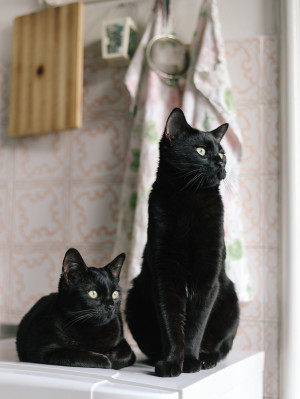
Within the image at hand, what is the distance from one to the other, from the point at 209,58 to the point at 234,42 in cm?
14

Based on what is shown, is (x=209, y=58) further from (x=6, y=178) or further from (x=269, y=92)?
(x=6, y=178)

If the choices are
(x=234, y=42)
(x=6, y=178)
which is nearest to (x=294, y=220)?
(x=234, y=42)

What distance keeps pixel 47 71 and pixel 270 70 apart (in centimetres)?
63

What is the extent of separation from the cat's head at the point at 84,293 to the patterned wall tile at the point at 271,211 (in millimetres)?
561

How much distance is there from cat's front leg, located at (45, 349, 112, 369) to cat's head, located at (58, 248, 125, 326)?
0.05m

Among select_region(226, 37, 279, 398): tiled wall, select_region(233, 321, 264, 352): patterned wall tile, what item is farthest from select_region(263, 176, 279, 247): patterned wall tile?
select_region(233, 321, 264, 352): patterned wall tile

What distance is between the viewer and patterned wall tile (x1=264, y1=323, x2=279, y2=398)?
1.24 meters

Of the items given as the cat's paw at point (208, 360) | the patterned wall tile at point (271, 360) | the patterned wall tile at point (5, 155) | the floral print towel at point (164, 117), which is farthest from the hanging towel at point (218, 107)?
the patterned wall tile at point (5, 155)

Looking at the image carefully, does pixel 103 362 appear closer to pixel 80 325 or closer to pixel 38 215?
pixel 80 325

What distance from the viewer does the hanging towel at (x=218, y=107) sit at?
48.3 inches

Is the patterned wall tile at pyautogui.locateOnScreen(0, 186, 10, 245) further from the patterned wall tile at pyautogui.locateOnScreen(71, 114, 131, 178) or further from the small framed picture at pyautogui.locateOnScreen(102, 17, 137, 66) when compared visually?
the small framed picture at pyautogui.locateOnScreen(102, 17, 137, 66)

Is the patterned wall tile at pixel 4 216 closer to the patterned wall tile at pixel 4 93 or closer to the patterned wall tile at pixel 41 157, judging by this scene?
the patterned wall tile at pixel 41 157

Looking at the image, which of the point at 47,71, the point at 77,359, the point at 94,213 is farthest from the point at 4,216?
the point at 77,359

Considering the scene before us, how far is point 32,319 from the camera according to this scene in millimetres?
917
